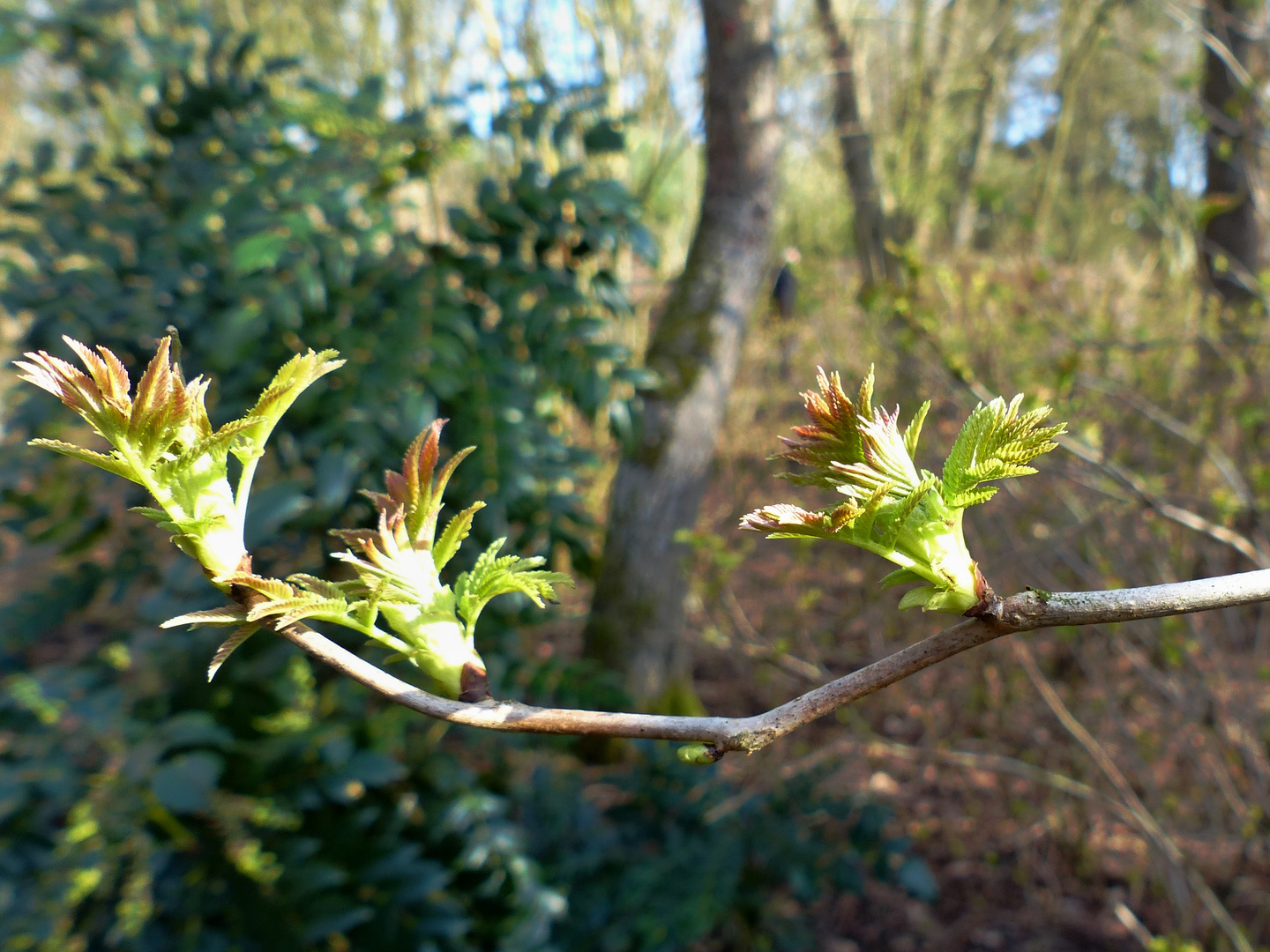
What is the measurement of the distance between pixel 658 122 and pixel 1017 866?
4396mm

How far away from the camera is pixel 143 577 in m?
2.60

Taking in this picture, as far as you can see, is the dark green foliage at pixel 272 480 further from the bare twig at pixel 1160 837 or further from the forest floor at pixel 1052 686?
the bare twig at pixel 1160 837

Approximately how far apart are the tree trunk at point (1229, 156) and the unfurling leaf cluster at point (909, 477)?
225cm

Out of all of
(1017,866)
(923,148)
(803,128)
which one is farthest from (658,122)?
(1017,866)

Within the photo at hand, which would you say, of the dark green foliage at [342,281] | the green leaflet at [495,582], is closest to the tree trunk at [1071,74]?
the dark green foliage at [342,281]

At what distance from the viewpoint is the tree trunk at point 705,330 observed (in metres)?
3.29

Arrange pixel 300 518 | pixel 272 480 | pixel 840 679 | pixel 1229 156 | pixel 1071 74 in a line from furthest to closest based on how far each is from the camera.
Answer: pixel 1071 74, pixel 1229 156, pixel 272 480, pixel 300 518, pixel 840 679

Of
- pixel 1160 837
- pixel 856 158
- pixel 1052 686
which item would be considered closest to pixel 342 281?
pixel 1160 837

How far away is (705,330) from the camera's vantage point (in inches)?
132

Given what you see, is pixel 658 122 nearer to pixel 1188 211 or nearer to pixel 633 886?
pixel 1188 211

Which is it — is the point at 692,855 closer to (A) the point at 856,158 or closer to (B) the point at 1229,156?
(B) the point at 1229,156

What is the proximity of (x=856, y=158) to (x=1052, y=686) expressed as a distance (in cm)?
365

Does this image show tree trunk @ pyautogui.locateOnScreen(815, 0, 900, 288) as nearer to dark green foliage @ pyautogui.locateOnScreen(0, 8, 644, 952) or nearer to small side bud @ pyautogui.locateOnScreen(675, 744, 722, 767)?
dark green foliage @ pyautogui.locateOnScreen(0, 8, 644, 952)

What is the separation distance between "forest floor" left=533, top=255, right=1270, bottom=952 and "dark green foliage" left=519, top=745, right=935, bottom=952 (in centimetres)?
26
